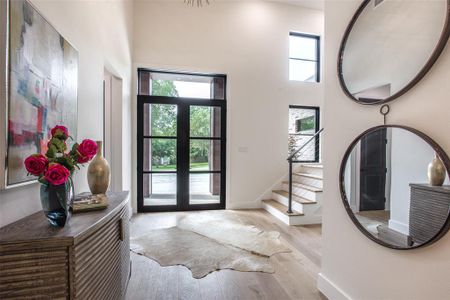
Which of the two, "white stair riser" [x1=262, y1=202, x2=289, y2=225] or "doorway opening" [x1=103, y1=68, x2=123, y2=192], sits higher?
"doorway opening" [x1=103, y1=68, x2=123, y2=192]

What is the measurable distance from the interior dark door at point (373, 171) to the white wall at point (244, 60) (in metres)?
2.99

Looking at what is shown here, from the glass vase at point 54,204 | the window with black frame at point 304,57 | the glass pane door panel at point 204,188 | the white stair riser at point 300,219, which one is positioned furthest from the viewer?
the window with black frame at point 304,57

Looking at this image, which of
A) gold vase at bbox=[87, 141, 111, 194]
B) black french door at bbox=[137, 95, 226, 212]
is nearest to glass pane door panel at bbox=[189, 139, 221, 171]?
black french door at bbox=[137, 95, 226, 212]

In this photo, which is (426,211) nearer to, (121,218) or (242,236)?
(121,218)

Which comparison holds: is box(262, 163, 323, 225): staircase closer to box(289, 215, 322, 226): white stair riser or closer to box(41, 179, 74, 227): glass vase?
box(289, 215, 322, 226): white stair riser

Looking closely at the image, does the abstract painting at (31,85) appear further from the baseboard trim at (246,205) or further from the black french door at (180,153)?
the baseboard trim at (246,205)

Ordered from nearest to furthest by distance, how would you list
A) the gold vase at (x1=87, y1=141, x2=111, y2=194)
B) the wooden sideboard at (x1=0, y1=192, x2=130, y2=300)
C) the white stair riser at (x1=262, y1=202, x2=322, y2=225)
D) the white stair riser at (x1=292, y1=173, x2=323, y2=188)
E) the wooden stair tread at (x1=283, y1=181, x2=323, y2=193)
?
1. the wooden sideboard at (x1=0, y1=192, x2=130, y2=300)
2. the gold vase at (x1=87, y1=141, x2=111, y2=194)
3. the white stair riser at (x1=262, y1=202, x2=322, y2=225)
4. the wooden stair tread at (x1=283, y1=181, x2=323, y2=193)
5. the white stair riser at (x1=292, y1=173, x2=323, y2=188)

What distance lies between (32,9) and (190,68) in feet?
10.3

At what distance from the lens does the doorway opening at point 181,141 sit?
419 cm

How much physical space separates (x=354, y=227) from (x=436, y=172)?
2.24 feet

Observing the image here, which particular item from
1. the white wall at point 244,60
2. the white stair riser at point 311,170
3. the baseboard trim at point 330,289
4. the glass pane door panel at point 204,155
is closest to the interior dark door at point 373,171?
the baseboard trim at point 330,289

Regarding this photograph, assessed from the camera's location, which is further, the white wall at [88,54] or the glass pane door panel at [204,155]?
the glass pane door panel at [204,155]

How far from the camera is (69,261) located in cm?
91

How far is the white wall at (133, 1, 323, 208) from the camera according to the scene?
4.14m
